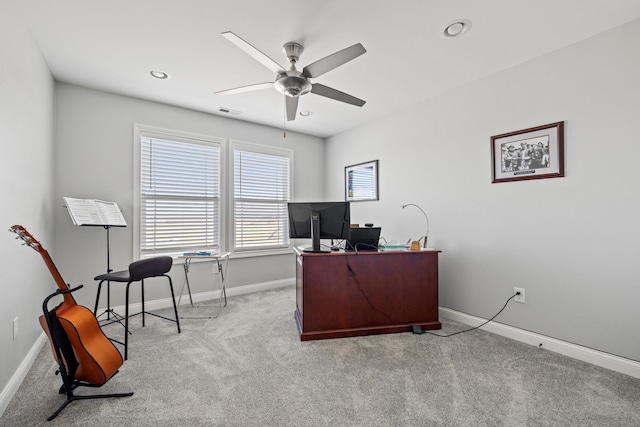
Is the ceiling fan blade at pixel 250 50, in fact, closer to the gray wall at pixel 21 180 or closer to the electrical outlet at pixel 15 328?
the gray wall at pixel 21 180

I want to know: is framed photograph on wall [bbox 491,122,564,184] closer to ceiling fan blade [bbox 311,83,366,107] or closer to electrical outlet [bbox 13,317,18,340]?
ceiling fan blade [bbox 311,83,366,107]

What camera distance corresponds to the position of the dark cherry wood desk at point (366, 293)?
2.71 meters

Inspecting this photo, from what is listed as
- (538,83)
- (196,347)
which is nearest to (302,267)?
(196,347)

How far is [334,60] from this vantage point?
2.05 meters

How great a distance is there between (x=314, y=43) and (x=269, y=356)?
264cm

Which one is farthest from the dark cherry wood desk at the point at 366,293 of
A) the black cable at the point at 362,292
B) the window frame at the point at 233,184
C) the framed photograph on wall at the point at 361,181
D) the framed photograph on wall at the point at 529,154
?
the window frame at the point at 233,184

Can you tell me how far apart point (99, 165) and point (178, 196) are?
889mm

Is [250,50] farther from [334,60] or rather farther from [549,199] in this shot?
[549,199]

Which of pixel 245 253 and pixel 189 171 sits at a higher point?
pixel 189 171

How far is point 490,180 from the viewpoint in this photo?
292 centimetres

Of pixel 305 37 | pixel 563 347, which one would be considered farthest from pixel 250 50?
pixel 563 347

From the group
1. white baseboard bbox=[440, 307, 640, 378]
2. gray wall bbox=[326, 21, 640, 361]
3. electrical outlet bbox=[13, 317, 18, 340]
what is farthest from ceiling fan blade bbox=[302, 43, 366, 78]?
white baseboard bbox=[440, 307, 640, 378]

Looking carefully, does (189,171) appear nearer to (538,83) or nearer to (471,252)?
(471,252)

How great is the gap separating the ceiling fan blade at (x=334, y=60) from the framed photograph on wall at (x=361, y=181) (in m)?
2.23
